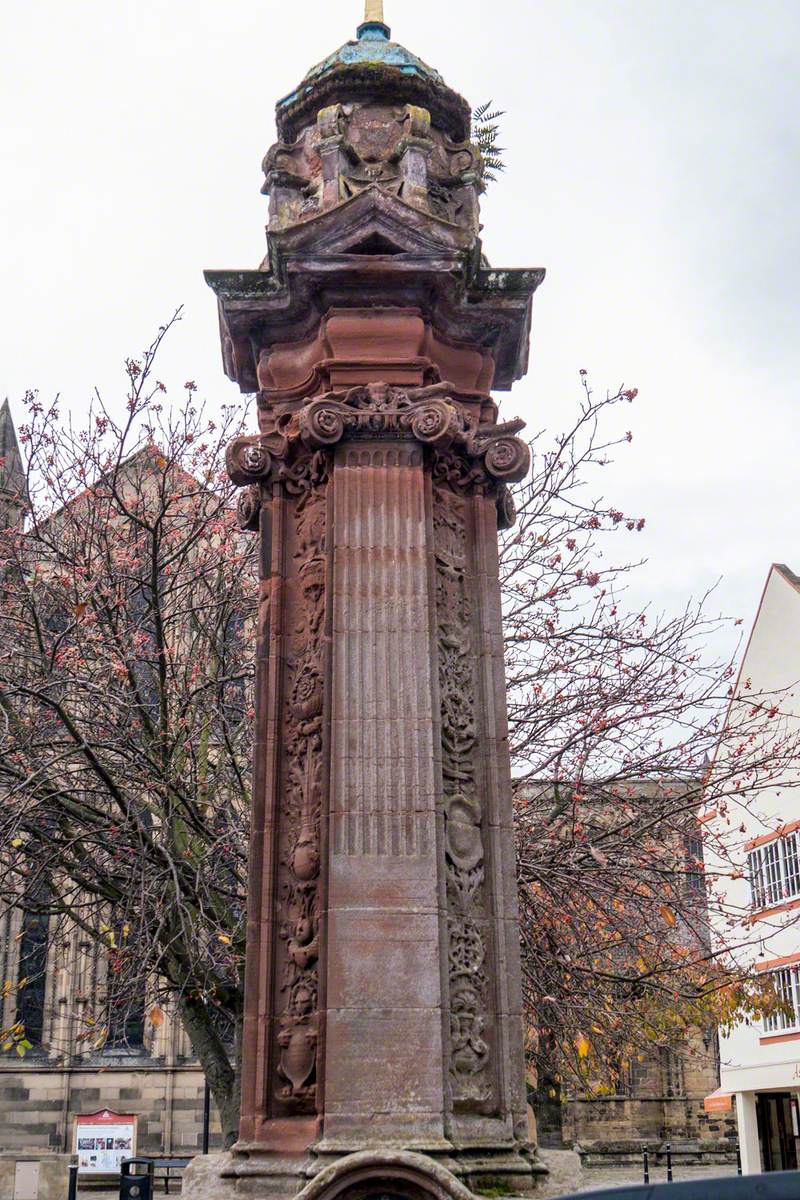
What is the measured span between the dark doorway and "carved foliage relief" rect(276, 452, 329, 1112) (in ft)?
80.0

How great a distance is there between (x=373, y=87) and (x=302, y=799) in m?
3.97

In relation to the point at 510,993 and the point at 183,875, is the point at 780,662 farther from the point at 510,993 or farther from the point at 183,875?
the point at 510,993

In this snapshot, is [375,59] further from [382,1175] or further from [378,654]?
[382,1175]

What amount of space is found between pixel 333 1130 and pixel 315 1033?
0.49m

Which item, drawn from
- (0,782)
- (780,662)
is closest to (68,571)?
(0,782)

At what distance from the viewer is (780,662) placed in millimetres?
27406

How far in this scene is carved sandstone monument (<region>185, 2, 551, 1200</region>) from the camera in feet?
17.5

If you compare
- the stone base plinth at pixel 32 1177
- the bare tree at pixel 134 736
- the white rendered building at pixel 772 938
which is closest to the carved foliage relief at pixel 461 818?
the bare tree at pixel 134 736

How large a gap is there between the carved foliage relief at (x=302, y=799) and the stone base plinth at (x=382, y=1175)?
33cm

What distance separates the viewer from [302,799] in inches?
236

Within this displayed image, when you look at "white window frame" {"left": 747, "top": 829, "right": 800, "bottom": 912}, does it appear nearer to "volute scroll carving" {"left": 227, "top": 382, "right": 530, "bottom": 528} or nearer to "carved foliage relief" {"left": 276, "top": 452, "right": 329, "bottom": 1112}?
"volute scroll carving" {"left": 227, "top": 382, "right": 530, "bottom": 528}

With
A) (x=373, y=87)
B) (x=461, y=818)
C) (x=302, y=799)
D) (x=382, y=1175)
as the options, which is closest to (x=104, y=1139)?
(x=302, y=799)

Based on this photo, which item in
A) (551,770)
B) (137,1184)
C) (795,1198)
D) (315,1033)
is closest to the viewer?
(795,1198)

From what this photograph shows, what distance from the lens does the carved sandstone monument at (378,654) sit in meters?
5.34
